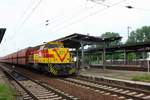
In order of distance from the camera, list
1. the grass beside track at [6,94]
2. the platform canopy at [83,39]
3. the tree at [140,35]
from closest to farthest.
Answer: the grass beside track at [6,94]
the platform canopy at [83,39]
the tree at [140,35]

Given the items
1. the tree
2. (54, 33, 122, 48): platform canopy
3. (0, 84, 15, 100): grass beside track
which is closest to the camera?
(0, 84, 15, 100): grass beside track

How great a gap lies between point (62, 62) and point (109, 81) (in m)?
6.11

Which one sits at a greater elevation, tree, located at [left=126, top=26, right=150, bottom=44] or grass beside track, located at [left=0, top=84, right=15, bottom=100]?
tree, located at [left=126, top=26, right=150, bottom=44]

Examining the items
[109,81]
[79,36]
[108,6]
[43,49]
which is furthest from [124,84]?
[79,36]

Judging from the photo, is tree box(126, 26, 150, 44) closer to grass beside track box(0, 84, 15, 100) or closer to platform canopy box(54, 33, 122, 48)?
platform canopy box(54, 33, 122, 48)

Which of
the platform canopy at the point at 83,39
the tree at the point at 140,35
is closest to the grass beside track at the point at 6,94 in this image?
the platform canopy at the point at 83,39

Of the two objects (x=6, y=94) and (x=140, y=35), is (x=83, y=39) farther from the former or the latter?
(x=140, y=35)

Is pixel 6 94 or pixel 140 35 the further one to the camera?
pixel 140 35

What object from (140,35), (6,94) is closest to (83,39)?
(6,94)

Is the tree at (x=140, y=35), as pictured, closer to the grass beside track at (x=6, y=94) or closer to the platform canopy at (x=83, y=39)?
the platform canopy at (x=83, y=39)

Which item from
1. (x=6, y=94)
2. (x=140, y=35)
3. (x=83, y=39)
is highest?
(x=140, y=35)

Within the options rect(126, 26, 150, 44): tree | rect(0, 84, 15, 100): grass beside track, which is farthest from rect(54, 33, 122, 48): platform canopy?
rect(126, 26, 150, 44): tree

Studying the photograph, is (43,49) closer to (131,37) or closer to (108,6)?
→ (108,6)

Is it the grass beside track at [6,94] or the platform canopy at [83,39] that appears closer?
the grass beside track at [6,94]
